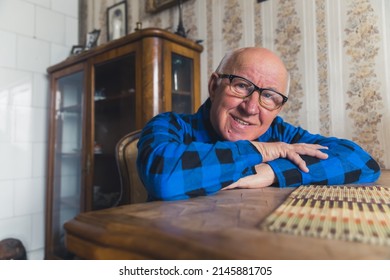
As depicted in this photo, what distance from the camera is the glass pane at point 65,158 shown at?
7.19 ft

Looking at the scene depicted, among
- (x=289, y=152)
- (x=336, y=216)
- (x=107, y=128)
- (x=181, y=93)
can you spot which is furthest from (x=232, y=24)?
(x=336, y=216)

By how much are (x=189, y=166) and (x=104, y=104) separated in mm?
1430

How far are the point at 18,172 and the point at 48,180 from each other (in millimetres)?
220

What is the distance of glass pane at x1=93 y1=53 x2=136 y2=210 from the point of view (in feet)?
6.07

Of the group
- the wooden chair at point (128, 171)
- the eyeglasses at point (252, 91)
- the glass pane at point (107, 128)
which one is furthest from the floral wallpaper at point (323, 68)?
the glass pane at point (107, 128)

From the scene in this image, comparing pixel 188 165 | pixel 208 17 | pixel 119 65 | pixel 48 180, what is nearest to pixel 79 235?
pixel 188 165

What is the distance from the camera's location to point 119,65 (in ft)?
5.89

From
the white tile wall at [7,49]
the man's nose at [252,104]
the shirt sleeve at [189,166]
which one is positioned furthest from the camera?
the white tile wall at [7,49]

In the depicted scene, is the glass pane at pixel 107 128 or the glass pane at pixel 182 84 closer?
the glass pane at pixel 182 84

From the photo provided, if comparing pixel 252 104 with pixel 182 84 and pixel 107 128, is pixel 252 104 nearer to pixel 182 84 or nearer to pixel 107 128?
pixel 182 84

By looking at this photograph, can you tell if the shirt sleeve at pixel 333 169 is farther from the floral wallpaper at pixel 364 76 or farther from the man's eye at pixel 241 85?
the floral wallpaper at pixel 364 76

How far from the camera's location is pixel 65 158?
2248mm

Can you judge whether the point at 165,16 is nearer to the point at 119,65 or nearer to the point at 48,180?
the point at 119,65
